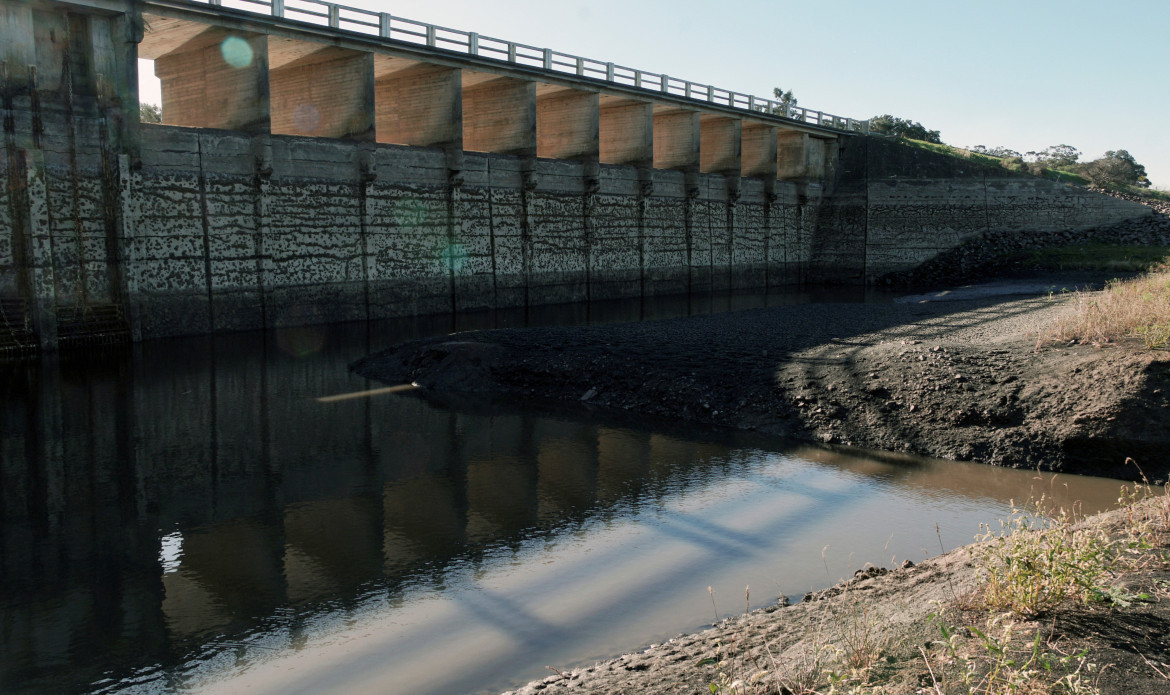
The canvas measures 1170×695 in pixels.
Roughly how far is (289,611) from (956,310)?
24649mm

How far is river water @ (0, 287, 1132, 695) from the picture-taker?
21.8ft

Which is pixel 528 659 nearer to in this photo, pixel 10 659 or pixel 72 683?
pixel 72 683

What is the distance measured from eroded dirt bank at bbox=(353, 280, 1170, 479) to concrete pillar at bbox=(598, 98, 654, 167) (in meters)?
19.7

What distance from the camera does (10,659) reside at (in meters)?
6.44

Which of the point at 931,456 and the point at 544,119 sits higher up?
the point at 544,119

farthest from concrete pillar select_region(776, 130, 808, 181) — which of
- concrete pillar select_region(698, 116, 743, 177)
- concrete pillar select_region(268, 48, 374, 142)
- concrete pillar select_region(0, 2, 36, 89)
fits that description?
concrete pillar select_region(0, 2, 36, 89)

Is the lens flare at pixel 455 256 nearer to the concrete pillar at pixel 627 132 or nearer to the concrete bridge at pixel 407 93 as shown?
the concrete bridge at pixel 407 93

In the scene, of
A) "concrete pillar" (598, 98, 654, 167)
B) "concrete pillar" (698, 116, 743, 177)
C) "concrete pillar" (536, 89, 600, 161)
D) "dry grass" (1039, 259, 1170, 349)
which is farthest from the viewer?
"concrete pillar" (698, 116, 743, 177)

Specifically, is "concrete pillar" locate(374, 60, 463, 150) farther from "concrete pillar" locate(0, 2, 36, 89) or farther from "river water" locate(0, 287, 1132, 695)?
"river water" locate(0, 287, 1132, 695)

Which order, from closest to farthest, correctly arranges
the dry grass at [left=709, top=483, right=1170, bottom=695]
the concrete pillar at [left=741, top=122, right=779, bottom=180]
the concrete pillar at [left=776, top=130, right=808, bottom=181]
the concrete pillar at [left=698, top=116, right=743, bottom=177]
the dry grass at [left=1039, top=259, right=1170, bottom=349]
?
the dry grass at [left=709, top=483, right=1170, bottom=695]
the dry grass at [left=1039, top=259, right=1170, bottom=349]
the concrete pillar at [left=698, top=116, right=743, bottom=177]
the concrete pillar at [left=741, top=122, right=779, bottom=180]
the concrete pillar at [left=776, top=130, right=808, bottom=181]

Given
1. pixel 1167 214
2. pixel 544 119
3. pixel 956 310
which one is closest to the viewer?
pixel 956 310

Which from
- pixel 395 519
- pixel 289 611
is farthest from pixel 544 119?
pixel 289 611

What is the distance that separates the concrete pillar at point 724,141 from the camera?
149 ft

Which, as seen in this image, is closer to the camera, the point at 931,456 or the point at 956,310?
the point at 931,456
